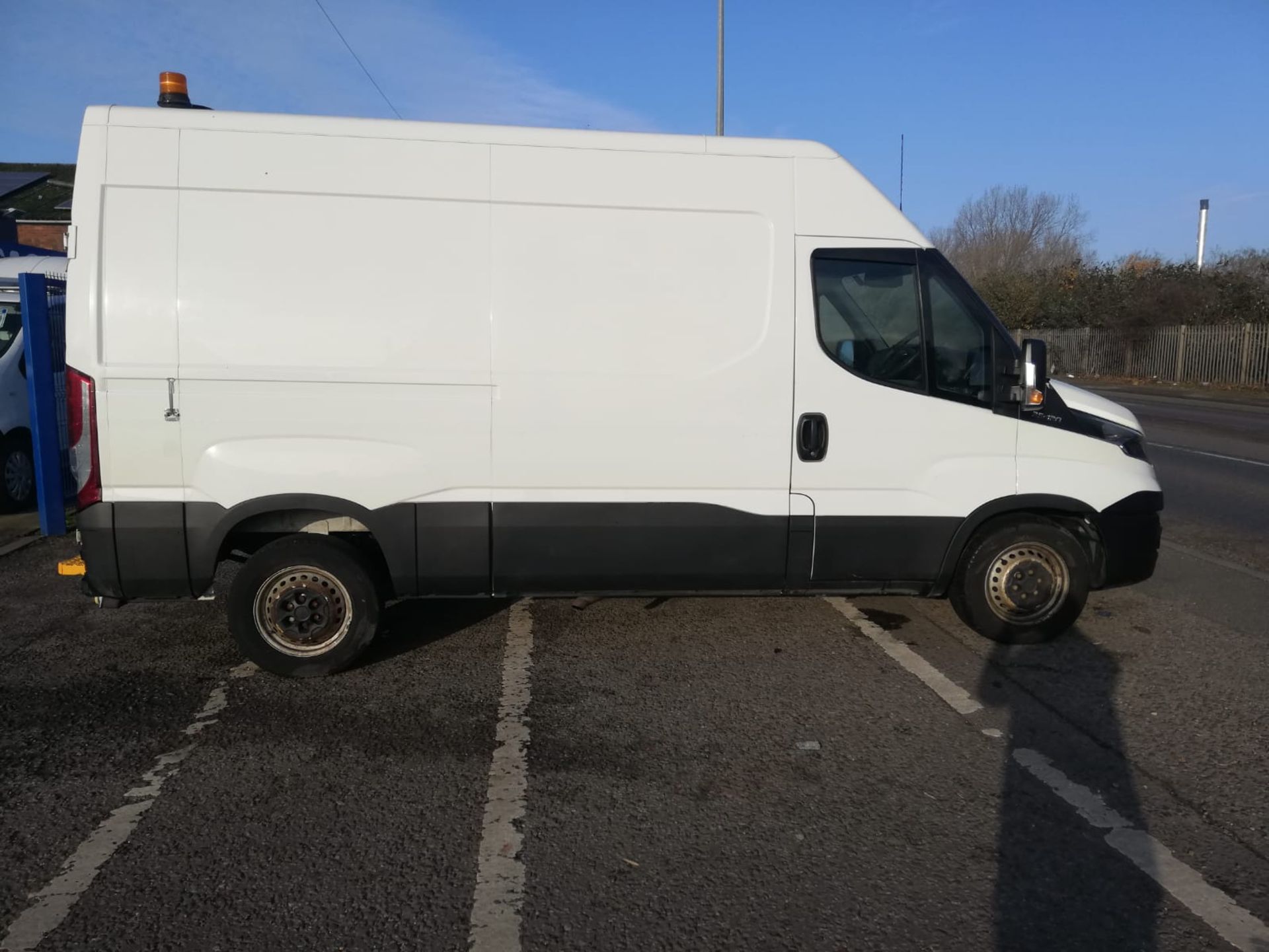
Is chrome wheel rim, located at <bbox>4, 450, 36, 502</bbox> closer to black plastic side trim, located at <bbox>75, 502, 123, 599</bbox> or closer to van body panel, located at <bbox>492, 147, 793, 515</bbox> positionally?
black plastic side trim, located at <bbox>75, 502, 123, 599</bbox>

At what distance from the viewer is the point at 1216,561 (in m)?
7.54

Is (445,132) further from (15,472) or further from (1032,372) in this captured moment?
(15,472)

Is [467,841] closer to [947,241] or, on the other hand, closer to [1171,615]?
[1171,615]

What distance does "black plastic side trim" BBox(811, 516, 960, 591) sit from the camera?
5.04 meters

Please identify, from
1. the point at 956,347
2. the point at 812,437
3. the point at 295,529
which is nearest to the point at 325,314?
the point at 295,529

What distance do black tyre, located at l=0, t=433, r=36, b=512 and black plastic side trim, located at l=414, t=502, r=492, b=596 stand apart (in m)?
5.72

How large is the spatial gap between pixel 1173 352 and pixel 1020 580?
100ft

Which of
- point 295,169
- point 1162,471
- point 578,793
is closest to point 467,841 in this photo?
point 578,793

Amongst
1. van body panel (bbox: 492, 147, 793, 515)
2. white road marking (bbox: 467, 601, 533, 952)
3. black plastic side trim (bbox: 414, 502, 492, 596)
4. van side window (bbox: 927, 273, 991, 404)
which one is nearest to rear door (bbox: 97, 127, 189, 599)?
black plastic side trim (bbox: 414, 502, 492, 596)

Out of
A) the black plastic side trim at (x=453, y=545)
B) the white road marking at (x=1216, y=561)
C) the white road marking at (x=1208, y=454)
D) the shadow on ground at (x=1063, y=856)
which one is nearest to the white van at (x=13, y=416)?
the black plastic side trim at (x=453, y=545)

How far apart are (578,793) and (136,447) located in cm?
266

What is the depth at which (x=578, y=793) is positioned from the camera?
3.77m

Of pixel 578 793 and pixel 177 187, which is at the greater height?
pixel 177 187

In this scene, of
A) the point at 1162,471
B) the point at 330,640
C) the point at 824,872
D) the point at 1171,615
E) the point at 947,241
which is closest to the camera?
the point at 824,872
